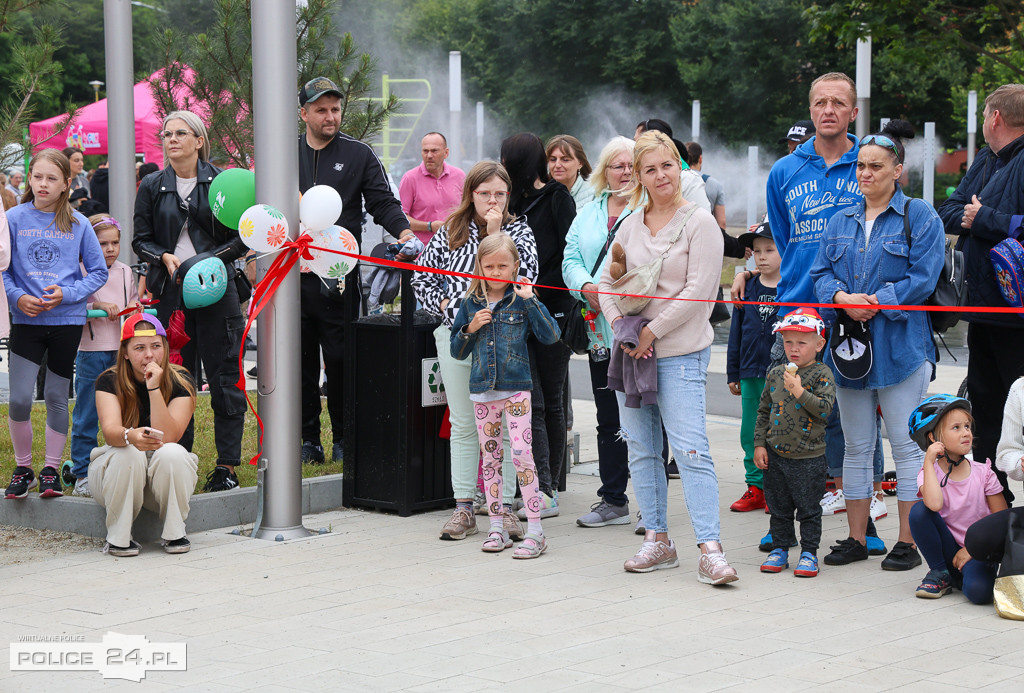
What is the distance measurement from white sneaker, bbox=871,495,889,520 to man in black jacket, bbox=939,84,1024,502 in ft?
2.53

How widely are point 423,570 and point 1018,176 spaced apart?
341cm

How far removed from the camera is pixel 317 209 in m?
6.54

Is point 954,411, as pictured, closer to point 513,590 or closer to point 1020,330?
point 1020,330

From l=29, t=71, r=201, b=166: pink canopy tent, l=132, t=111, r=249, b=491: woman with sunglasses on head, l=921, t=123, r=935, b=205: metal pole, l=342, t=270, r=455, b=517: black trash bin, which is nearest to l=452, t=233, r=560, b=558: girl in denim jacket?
l=342, t=270, r=455, b=517: black trash bin

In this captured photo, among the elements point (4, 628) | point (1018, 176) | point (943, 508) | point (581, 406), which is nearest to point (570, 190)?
point (1018, 176)

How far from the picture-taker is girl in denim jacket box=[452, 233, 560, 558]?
6.42 m

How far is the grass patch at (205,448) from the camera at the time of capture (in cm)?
784

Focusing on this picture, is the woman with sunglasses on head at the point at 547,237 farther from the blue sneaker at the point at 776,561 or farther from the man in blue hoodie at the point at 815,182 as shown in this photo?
the blue sneaker at the point at 776,561

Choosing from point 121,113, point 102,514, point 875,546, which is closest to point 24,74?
point 121,113

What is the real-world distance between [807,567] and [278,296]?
115 inches

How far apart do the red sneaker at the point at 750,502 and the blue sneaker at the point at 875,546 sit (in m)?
1.07

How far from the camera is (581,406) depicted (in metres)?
12.3

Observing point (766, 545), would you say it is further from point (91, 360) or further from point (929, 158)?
point (929, 158)

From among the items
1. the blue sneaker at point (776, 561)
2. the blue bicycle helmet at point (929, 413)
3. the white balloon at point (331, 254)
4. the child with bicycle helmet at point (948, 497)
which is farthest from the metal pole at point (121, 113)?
the child with bicycle helmet at point (948, 497)
